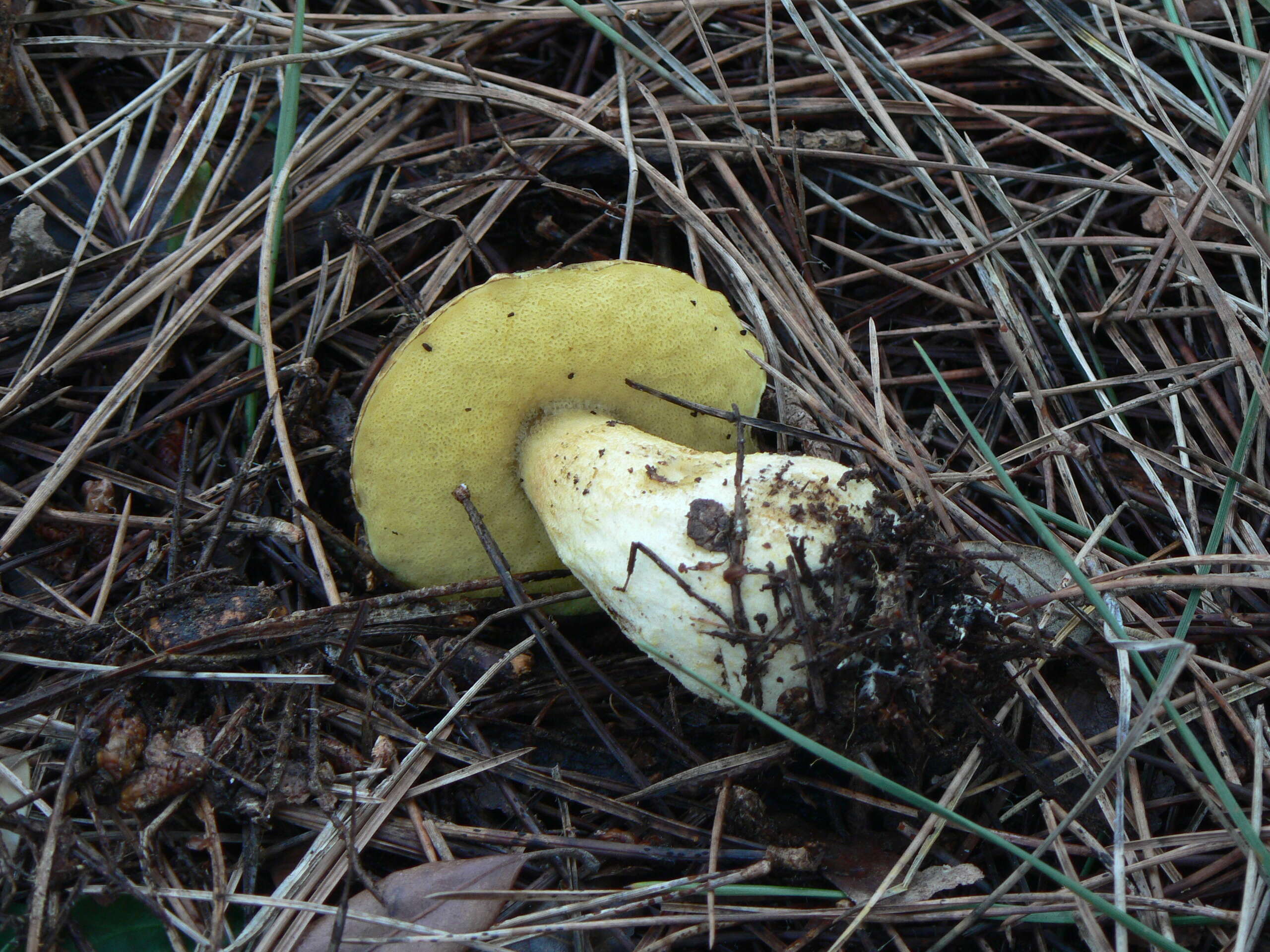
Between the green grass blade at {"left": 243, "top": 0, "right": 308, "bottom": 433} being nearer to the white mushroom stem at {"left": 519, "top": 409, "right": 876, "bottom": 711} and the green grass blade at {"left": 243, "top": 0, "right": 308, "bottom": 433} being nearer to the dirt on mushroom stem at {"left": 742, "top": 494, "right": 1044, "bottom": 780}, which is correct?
the white mushroom stem at {"left": 519, "top": 409, "right": 876, "bottom": 711}

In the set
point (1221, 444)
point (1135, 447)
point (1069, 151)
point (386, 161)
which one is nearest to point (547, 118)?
point (386, 161)

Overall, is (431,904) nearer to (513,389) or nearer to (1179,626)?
(513,389)

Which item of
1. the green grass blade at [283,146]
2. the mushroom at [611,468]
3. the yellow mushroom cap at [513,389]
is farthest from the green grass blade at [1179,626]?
the green grass blade at [283,146]

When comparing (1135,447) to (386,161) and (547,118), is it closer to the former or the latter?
(547,118)

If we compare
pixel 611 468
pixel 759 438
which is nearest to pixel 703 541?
pixel 611 468

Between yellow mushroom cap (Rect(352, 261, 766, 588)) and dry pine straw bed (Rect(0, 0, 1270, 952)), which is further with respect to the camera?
yellow mushroom cap (Rect(352, 261, 766, 588))

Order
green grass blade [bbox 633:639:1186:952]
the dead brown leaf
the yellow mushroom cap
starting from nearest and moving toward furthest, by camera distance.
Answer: green grass blade [bbox 633:639:1186:952] → the dead brown leaf → the yellow mushroom cap

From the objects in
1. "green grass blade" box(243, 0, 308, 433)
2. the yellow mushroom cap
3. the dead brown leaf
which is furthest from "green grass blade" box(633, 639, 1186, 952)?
"green grass blade" box(243, 0, 308, 433)
